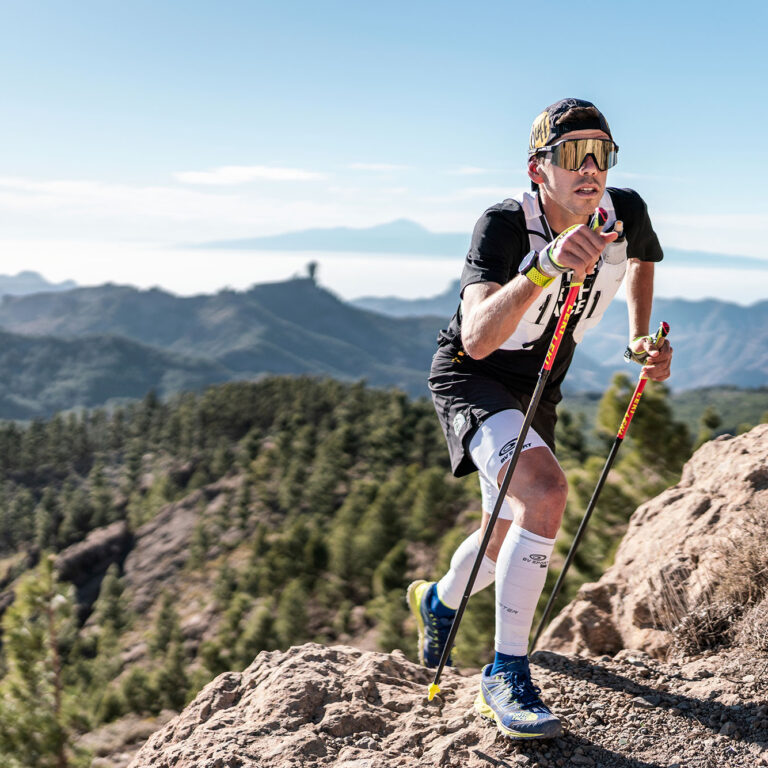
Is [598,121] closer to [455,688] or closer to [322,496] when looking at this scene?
[455,688]

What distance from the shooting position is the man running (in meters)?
3.74

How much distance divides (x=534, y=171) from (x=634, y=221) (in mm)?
811

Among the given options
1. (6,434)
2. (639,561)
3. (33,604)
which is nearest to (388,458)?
(33,604)

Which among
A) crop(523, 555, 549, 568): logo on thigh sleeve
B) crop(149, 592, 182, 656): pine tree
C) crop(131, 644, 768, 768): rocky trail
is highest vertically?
crop(523, 555, 549, 568): logo on thigh sleeve

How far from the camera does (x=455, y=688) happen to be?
5102mm

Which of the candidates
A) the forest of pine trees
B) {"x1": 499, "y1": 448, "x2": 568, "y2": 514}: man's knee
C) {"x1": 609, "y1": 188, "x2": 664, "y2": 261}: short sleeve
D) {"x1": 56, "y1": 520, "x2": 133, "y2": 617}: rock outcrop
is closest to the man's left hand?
{"x1": 609, "y1": 188, "x2": 664, "y2": 261}: short sleeve

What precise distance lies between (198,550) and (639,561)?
78663mm

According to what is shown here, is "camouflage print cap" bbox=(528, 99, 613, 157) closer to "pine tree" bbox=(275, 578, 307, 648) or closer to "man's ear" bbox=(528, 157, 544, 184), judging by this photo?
"man's ear" bbox=(528, 157, 544, 184)

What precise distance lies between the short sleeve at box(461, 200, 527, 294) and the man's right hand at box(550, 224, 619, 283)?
468 mm

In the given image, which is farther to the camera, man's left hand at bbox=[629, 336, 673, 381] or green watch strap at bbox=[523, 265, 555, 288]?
man's left hand at bbox=[629, 336, 673, 381]

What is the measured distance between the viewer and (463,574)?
5.25 m

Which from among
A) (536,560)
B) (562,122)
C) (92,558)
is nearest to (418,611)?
(536,560)

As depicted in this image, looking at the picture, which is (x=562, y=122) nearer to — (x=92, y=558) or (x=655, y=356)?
(x=655, y=356)

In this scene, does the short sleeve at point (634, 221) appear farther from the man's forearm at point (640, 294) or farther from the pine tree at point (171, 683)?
the pine tree at point (171, 683)
